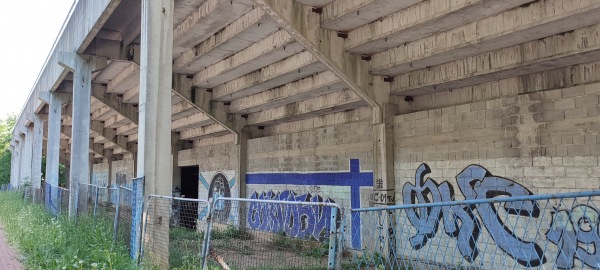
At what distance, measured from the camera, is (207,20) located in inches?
482

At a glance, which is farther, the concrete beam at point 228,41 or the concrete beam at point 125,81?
the concrete beam at point 125,81

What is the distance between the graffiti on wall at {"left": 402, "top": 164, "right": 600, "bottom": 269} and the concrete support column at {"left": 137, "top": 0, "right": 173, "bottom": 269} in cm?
467

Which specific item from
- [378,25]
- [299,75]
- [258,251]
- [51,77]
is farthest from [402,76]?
[51,77]

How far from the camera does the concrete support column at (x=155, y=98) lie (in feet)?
30.4

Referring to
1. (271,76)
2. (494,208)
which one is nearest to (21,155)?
(271,76)

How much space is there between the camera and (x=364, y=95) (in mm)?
12227

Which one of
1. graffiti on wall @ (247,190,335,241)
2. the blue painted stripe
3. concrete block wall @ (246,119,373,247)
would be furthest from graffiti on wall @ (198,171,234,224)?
graffiti on wall @ (247,190,335,241)

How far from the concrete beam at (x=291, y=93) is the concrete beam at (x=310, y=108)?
0.71 ft

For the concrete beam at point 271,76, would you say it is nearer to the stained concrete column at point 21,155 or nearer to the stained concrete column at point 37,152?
the stained concrete column at point 37,152

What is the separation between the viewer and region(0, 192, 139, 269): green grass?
805 cm

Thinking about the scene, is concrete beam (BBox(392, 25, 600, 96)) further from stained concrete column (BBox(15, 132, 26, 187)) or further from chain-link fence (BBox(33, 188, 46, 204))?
stained concrete column (BBox(15, 132, 26, 187))

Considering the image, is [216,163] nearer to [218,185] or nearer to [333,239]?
[218,185]

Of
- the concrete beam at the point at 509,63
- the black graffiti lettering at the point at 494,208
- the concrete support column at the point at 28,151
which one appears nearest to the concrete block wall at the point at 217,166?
the concrete beam at the point at 509,63

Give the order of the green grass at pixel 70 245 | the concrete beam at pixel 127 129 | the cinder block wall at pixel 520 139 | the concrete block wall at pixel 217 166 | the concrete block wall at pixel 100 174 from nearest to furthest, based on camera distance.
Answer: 1. the green grass at pixel 70 245
2. the cinder block wall at pixel 520 139
3. the concrete block wall at pixel 217 166
4. the concrete beam at pixel 127 129
5. the concrete block wall at pixel 100 174
